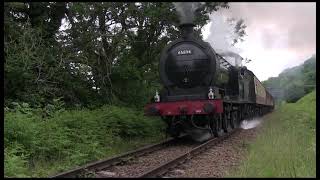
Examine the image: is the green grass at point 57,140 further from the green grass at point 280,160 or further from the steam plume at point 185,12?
the steam plume at point 185,12

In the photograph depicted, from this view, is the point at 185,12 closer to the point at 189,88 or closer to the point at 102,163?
the point at 189,88

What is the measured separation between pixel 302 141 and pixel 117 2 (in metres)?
9.42

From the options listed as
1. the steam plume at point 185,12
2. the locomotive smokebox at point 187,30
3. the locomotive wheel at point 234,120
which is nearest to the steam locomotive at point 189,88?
the locomotive smokebox at point 187,30

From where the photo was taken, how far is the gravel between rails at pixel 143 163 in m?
8.73

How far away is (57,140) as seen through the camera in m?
10.6

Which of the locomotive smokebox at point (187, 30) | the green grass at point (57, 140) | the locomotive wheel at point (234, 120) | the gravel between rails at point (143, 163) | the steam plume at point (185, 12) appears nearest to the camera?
the gravel between rails at point (143, 163)

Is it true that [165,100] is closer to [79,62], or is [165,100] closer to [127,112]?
[127,112]

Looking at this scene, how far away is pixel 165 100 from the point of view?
14.4 metres

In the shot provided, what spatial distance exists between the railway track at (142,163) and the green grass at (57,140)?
0.54 metres

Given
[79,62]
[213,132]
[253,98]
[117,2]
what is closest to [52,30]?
[79,62]

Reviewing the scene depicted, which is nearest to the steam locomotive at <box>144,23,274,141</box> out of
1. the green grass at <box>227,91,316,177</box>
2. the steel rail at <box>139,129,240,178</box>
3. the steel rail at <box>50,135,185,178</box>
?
the steel rail at <box>139,129,240,178</box>

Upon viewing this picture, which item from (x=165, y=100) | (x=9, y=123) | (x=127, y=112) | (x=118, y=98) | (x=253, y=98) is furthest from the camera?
(x=253, y=98)

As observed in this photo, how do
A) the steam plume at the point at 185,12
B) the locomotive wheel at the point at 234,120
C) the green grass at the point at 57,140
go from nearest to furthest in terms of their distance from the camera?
the green grass at the point at 57,140 < the steam plume at the point at 185,12 < the locomotive wheel at the point at 234,120

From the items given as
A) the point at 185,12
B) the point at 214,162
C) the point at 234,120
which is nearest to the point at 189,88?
the point at 185,12
